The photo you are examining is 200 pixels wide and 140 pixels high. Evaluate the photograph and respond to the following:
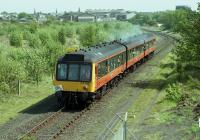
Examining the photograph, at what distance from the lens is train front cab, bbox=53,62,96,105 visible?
76.3 ft

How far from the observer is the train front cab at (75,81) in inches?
916

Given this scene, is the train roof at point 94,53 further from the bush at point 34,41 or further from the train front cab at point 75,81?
the bush at point 34,41

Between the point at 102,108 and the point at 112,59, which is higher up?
the point at 112,59

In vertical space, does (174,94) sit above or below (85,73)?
below

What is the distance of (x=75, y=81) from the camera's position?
76.5 ft

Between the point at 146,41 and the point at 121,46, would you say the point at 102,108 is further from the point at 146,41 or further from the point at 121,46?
the point at 146,41

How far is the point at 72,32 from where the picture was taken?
77.5 metres

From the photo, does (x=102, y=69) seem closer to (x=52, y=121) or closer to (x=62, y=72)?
(x=62, y=72)

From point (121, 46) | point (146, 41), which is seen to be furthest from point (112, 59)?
point (146, 41)

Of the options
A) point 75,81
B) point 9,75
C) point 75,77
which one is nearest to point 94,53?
point 75,77

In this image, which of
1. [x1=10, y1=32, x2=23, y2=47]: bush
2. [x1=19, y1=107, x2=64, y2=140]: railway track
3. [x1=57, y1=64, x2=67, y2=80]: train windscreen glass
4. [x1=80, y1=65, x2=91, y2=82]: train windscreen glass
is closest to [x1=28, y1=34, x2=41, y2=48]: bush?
[x1=10, y1=32, x2=23, y2=47]: bush

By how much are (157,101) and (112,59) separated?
467cm

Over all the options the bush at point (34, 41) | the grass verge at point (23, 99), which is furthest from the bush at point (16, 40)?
the grass verge at point (23, 99)

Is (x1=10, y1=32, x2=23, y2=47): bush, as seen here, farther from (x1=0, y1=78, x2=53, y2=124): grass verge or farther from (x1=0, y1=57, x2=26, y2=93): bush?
(x1=0, y1=57, x2=26, y2=93): bush
